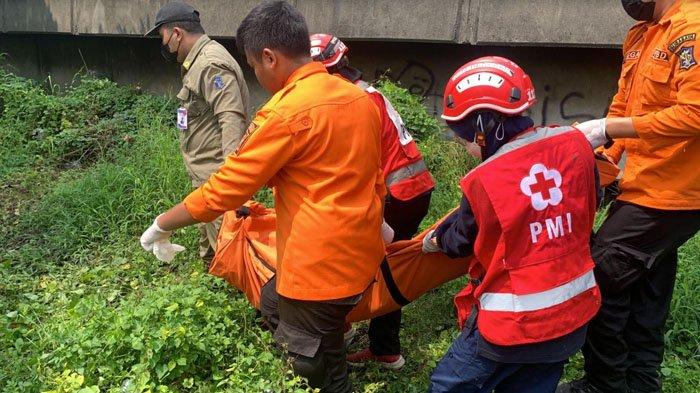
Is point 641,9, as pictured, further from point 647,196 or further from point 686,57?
point 647,196

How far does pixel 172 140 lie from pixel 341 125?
389 centimetres

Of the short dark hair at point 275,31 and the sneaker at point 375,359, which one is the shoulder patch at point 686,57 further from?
the sneaker at point 375,359

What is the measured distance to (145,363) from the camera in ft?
8.00

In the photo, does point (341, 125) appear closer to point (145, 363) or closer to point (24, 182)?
point (145, 363)

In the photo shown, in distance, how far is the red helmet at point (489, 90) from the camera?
202 centimetres

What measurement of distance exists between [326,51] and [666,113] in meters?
1.55

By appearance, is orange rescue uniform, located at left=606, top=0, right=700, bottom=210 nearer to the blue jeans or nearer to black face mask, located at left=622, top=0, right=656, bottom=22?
black face mask, located at left=622, top=0, right=656, bottom=22

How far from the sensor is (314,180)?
2.25 metres

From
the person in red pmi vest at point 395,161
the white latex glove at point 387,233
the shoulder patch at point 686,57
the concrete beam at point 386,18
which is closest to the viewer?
the shoulder patch at point 686,57

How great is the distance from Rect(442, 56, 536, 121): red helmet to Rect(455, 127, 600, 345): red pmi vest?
0.13 meters

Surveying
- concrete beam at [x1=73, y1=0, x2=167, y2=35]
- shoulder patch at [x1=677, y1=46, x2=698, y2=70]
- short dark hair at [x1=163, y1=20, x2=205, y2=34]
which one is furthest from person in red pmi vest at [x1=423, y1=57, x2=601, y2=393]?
concrete beam at [x1=73, y1=0, x2=167, y2=35]

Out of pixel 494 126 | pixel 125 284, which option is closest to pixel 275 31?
pixel 494 126

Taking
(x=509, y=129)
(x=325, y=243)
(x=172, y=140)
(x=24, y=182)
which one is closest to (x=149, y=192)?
(x=172, y=140)

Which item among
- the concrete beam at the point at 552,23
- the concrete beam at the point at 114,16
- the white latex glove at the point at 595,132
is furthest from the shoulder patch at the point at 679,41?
the concrete beam at the point at 114,16
